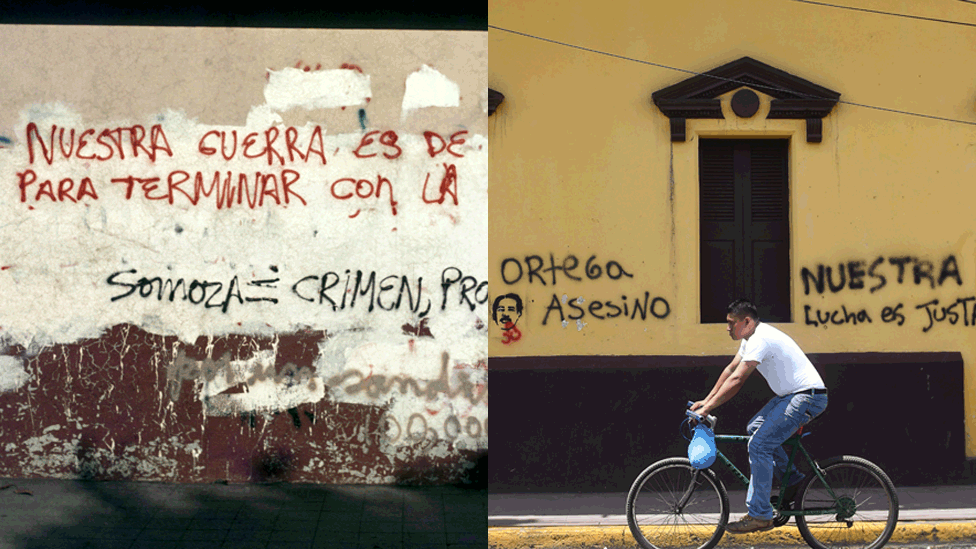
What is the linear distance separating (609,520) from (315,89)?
13.4 ft

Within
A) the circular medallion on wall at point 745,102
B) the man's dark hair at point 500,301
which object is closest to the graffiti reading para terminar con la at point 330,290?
the man's dark hair at point 500,301

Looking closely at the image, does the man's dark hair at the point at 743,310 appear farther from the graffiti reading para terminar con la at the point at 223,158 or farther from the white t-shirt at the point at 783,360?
the graffiti reading para terminar con la at the point at 223,158

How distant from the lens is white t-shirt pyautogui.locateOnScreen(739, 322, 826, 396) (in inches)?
209

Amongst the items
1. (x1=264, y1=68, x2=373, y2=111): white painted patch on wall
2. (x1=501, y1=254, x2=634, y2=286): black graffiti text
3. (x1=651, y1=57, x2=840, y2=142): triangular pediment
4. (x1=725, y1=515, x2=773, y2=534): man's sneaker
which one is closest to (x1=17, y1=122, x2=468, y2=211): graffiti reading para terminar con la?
(x1=264, y1=68, x2=373, y2=111): white painted patch on wall

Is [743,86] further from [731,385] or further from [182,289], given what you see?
[182,289]

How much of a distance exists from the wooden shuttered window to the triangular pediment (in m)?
0.29

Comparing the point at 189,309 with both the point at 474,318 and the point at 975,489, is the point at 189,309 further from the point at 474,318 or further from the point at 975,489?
the point at 975,489

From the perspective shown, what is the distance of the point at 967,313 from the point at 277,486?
586 cm

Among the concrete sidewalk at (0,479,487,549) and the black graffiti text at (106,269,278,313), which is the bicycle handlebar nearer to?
the concrete sidewalk at (0,479,487,549)

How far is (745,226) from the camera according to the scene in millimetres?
7191

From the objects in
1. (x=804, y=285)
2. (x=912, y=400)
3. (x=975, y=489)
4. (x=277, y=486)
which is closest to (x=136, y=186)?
(x=277, y=486)

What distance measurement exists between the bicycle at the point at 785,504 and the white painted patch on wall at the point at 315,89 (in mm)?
3724

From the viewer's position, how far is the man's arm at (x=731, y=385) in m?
5.25

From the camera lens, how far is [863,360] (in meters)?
6.99
